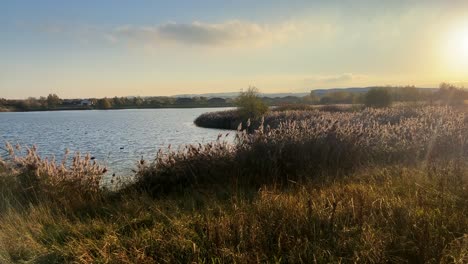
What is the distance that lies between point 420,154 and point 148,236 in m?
8.75

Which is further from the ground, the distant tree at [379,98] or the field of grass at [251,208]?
the distant tree at [379,98]

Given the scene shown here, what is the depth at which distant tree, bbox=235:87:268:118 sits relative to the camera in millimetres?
44906

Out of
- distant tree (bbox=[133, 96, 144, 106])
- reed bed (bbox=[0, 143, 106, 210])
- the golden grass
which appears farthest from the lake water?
distant tree (bbox=[133, 96, 144, 106])

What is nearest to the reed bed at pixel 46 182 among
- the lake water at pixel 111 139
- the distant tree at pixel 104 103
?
the lake water at pixel 111 139

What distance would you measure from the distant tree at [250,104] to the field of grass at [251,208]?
34732 millimetres

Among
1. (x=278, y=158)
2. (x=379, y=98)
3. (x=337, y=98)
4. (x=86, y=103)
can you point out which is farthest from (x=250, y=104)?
(x=86, y=103)

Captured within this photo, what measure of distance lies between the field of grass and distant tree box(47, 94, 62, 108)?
126 meters

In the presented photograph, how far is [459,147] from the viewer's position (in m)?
11.3

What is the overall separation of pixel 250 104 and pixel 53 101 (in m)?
101

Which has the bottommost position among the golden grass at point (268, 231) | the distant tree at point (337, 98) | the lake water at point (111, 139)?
the lake water at point (111, 139)

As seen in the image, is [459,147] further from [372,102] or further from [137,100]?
[137,100]

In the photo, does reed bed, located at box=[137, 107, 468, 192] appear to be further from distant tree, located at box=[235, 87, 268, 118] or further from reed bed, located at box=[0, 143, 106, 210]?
distant tree, located at box=[235, 87, 268, 118]

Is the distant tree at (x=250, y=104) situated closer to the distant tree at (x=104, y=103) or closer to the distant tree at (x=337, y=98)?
the distant tree at (x=337, y=98)

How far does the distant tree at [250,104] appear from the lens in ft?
147
